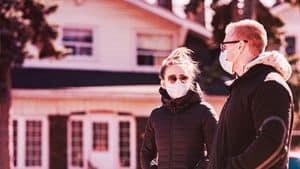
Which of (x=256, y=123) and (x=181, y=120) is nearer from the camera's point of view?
A: (x=256, y=123)

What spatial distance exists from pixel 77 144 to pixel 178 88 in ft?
63.5

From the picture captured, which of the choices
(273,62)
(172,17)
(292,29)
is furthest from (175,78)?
(292,29)

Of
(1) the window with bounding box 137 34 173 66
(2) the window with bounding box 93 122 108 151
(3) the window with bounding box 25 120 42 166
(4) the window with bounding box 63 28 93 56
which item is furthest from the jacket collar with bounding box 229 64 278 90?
(1) the window with bounding box 137 34 173 66

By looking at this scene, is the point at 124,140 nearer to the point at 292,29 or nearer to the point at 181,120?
the point at 292,29

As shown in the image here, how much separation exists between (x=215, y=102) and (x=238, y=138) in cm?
2085

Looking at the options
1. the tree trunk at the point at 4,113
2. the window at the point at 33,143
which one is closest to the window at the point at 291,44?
the window at the point at 33,143

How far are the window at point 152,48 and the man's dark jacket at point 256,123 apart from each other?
22.9 m

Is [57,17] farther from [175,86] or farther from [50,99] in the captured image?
[175,86]

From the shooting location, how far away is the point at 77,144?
84.1 feet

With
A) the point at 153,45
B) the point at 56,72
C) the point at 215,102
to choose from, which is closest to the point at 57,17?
the point at 56,72

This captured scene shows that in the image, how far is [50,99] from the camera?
25.0m

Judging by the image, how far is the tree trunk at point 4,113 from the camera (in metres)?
19.9

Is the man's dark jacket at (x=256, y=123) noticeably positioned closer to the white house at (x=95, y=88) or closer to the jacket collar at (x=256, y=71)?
the jacket collar at (x=256, y=71)

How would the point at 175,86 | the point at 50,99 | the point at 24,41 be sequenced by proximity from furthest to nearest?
the point at 50,99 → the point at 24,41 → the point at 175,86
